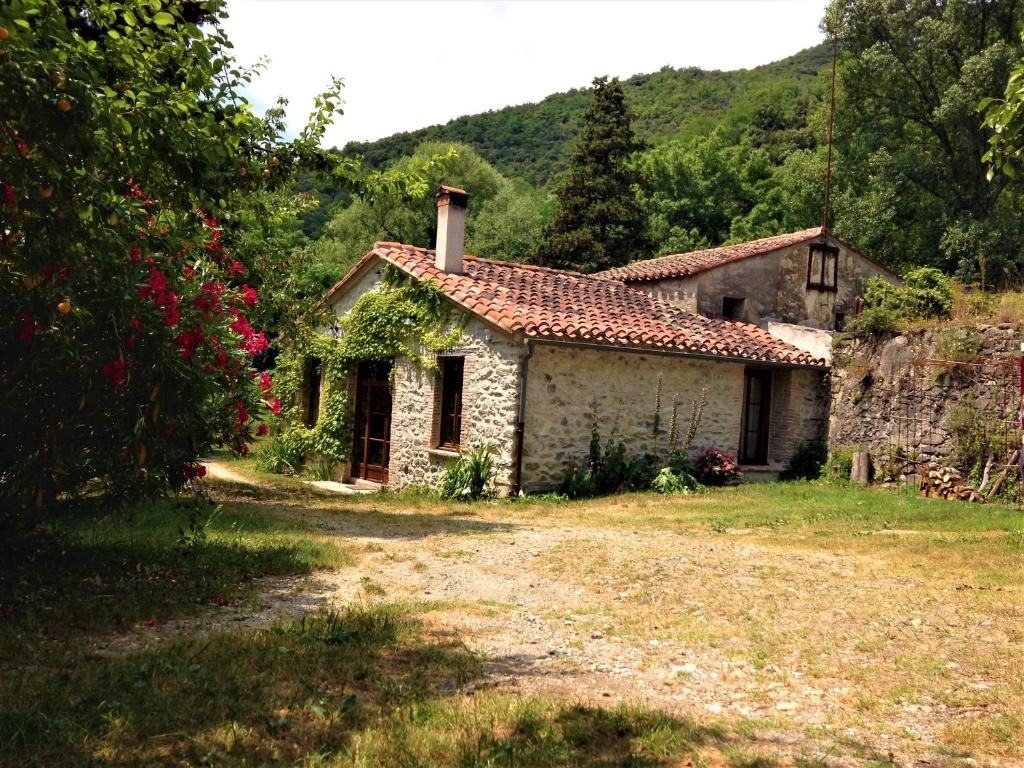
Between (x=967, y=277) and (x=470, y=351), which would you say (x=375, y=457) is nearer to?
(x=470, y=351)

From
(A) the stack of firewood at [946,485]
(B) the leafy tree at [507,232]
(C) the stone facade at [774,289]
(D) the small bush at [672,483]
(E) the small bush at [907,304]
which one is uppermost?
(B) the leafy tree at [507,232]

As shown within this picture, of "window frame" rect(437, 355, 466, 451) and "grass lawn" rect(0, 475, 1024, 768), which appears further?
"window frame" rect(437, 355, 466, 451)

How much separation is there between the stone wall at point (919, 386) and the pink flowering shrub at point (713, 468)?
2549 millimetres

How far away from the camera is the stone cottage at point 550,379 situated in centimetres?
1281

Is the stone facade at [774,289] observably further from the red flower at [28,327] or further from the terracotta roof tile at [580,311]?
the red flower at [28,327]

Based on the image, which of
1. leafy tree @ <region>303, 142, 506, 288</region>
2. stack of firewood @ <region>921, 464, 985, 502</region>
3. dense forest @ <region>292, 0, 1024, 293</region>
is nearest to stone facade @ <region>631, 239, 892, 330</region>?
dense forest @ <region>292, 0, 1024, 293</region>

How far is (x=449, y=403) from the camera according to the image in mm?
14211

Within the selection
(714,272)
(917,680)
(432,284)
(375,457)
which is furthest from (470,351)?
(917,680)

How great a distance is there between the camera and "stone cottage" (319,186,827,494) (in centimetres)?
1281

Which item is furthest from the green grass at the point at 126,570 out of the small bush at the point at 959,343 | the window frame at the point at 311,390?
the small bush at the point at 959,343

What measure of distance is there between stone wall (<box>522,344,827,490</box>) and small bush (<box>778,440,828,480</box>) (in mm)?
161

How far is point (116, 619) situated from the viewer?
4945 mm

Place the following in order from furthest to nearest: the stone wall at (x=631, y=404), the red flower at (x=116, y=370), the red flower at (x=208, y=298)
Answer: the stone wall at (x=631, y=404)
the red flower at (x=208, y=298)
the red flower at (x=116, y=370)

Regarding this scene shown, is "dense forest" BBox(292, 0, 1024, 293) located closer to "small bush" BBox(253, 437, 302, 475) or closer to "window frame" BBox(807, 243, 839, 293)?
"window frame" BBox(807, 243, 839, 293)
